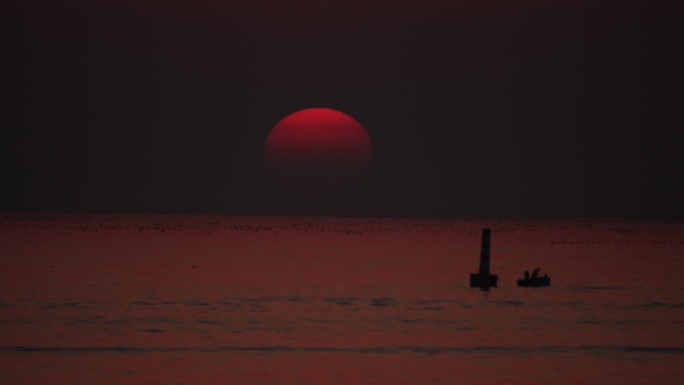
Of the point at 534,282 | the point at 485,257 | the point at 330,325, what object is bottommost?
the point at 330,325

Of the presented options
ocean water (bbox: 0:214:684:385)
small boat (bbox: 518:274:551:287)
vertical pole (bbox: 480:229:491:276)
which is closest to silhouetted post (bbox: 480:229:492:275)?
vertical pole (bbox: 480:229:491:276)

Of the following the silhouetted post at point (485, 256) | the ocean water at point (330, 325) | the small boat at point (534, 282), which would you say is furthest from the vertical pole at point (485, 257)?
the small boat at point (534, 282)

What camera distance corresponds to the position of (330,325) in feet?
118

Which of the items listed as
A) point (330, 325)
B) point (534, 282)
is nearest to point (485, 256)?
point (534, 282)

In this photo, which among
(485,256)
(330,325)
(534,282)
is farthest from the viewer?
(534,282)

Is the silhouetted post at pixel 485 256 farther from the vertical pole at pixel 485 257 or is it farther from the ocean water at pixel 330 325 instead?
the ocean water at pixel 330 325

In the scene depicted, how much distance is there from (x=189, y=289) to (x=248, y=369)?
2244 centimetres

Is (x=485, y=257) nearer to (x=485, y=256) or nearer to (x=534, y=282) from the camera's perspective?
(x=485, y=256)

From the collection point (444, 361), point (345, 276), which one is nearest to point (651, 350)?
point (444, 361)

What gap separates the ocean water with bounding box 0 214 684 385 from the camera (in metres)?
27.1

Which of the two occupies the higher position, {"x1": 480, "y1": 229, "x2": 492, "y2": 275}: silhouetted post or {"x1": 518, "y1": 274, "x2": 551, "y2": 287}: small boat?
{"x1": 480, "y1": 229, "x2": 492, "y2": 275}: silhouetted post

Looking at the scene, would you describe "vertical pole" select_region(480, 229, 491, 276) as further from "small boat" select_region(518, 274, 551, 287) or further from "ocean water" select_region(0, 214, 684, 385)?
"small boat" select_region(518, 274, 551, 287)

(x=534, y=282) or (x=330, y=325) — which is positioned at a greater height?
(x=534, y=282)

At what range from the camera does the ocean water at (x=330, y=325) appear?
27.1 metres
